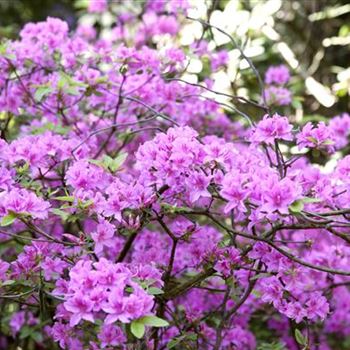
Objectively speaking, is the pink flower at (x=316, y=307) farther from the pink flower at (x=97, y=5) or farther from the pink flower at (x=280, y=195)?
the pink flower at (x=97, y=5)

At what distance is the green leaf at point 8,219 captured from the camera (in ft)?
4.73

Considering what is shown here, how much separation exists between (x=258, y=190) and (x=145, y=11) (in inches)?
79.7

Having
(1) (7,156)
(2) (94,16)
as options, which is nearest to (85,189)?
(1) (7,156)

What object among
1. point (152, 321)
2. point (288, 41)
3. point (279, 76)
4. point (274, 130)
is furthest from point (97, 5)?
point (152, 321)

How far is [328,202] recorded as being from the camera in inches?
68.3

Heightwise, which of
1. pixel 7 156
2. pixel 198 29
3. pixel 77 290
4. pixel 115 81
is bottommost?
pixel 77 290

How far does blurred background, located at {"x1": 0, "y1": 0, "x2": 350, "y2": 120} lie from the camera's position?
2852 millimetres

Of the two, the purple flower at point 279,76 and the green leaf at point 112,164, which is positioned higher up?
the purple flower at point 279,76

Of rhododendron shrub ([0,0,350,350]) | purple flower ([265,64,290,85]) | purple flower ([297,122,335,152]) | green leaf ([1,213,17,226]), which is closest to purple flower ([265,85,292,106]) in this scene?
rhododendron shrub ([0,0,350,350])

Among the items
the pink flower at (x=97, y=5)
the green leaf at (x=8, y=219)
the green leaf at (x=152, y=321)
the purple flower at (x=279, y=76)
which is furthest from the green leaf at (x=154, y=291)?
the pink flower at (x=97, y=5)

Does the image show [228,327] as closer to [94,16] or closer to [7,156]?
[7,156]

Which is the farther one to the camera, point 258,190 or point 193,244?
point 193,244

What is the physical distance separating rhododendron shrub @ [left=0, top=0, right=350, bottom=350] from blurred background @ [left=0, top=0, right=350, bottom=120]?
230 mm

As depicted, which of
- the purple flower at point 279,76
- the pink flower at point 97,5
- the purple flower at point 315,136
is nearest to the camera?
the purple flower at point 315,136
